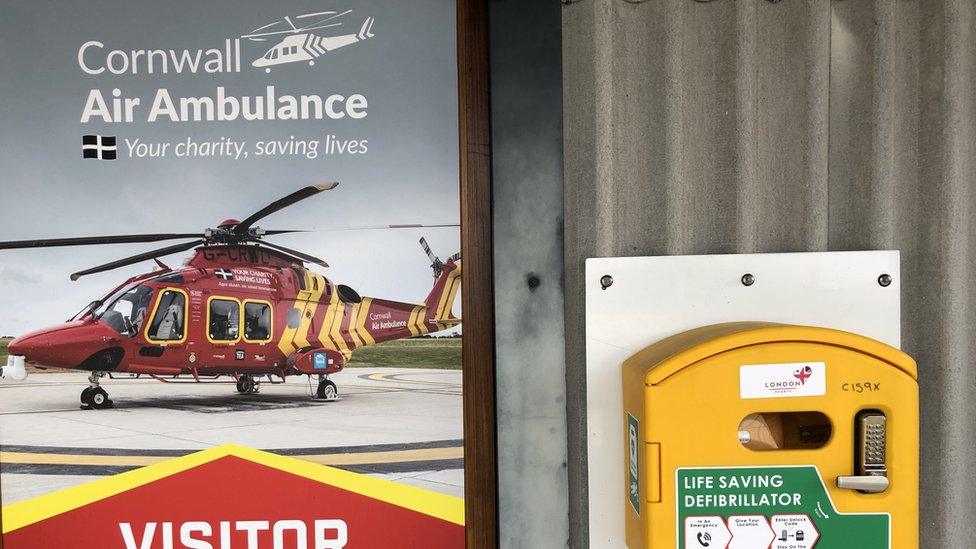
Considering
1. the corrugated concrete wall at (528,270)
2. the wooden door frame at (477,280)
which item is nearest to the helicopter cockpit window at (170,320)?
the wooden door frame at (477,280)

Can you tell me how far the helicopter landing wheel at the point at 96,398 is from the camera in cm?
169

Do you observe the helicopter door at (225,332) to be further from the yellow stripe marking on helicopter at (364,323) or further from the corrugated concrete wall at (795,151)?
the corrugated concrete wall at (795,151)

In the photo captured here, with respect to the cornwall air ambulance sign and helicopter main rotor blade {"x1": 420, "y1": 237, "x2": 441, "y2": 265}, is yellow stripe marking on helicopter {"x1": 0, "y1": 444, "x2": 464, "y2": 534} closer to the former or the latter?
the cornwall air ambulance sign

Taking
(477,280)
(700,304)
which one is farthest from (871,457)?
(477,280)

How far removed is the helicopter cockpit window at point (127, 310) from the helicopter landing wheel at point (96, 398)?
0.18m

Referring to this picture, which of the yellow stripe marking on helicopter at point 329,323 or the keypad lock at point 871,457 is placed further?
the yellow stripe marking on helicopter at point 329,323

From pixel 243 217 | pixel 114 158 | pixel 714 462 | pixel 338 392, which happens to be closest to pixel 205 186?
pixel 243 217

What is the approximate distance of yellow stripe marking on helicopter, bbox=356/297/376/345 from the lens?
1.65 metres

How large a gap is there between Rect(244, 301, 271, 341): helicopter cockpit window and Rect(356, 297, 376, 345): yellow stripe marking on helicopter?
28 cm

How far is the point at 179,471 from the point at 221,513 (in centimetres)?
16

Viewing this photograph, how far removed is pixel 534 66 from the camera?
1465mm

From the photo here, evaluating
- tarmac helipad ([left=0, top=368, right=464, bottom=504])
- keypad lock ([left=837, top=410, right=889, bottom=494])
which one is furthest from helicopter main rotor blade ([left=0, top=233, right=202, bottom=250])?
keypad lock ([left=837, top=410, right=889, bottom=494])

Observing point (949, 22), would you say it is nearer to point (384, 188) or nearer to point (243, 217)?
point (384, 188)

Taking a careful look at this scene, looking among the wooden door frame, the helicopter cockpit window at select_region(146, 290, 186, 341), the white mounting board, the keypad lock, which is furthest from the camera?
the helicopter cockpit window at select_region(146, 290, 186, 341)
